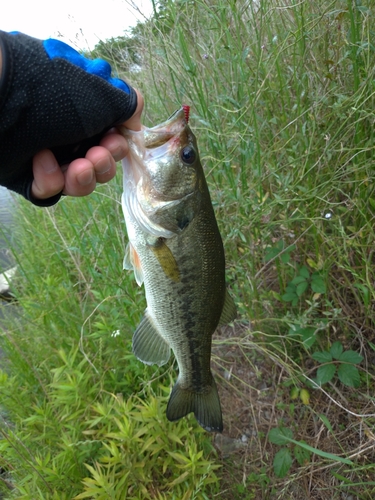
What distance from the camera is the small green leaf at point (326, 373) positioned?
2057mm

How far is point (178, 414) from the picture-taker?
184 centimetres

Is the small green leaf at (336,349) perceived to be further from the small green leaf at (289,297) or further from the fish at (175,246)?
the fish at (175,246)

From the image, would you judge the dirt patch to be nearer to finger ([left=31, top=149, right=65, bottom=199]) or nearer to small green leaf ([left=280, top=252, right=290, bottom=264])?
small green leaf ([left=280, top=252, right=290, bottom=264])

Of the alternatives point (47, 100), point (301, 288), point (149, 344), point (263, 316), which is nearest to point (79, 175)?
point (47, 100)

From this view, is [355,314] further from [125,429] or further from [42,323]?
[42,323]

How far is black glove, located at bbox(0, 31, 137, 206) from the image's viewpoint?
1.01m

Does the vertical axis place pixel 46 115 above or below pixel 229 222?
above

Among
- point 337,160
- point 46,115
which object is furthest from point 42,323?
point 337,160

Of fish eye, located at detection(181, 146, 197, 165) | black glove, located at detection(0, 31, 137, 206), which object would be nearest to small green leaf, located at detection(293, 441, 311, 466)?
fish eye, located at detection(181, 146, 197, 165)

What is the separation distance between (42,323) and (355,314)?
2.41m

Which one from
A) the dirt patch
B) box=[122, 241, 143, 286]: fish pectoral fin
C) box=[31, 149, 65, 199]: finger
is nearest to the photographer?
box=[31, 149, 65, 199]: finger

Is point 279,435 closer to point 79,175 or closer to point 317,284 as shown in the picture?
point 317,284

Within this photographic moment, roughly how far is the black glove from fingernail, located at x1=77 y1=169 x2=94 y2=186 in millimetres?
114

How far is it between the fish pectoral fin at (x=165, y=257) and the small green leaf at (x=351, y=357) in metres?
1.16
